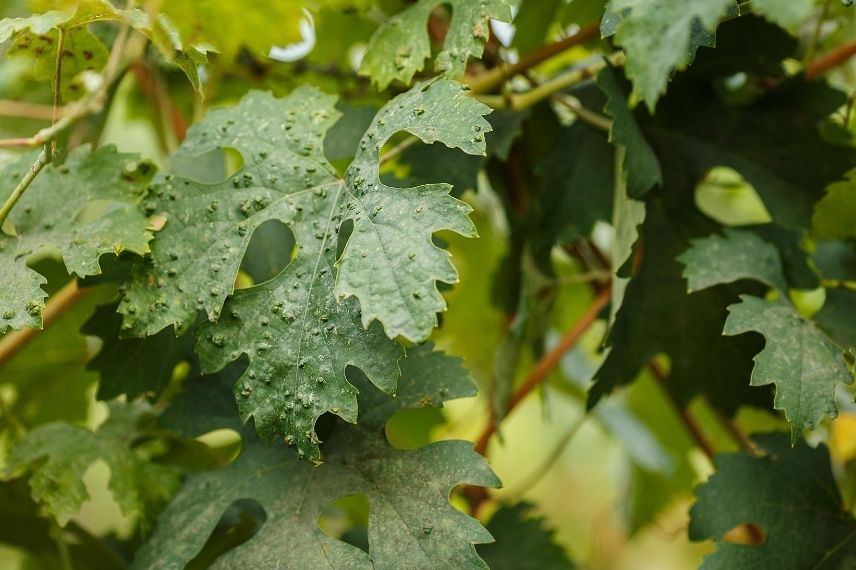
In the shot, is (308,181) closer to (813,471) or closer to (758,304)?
(758,304)

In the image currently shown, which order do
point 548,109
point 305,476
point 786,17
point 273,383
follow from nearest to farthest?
point 786,17 < point 273,383 < point 305,476 < point 548,109

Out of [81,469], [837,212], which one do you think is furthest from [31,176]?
[837,212]

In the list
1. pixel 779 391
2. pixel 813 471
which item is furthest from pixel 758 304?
pixel 813 471

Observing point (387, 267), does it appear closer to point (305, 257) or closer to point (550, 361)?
point (305, 257)

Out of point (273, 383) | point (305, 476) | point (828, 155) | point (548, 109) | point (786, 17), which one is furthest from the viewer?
point (548, 109)

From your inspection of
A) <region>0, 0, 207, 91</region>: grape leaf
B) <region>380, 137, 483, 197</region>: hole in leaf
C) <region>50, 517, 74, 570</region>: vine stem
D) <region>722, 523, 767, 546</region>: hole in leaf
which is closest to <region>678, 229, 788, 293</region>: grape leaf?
<region>380, 137, 483, 197</region>: hole in leaf

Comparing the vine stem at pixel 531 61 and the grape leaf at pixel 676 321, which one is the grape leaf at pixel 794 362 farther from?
the vine stem at pixel 531 61
